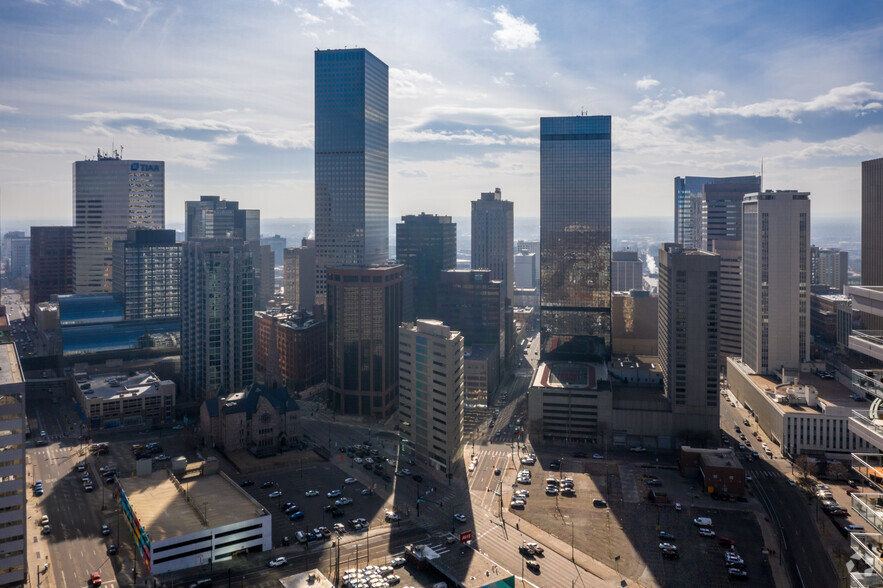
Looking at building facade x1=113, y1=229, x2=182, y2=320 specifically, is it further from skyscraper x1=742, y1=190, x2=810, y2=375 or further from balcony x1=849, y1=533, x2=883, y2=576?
balcony x1=849, y1=533, x2=883, y2=576

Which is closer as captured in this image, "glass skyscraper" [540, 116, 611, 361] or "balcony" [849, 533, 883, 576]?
"balcony" [849, 533, 883, 576]

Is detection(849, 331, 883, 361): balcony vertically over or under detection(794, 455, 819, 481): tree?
over

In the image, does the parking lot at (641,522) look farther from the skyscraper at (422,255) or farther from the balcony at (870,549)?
the skyscraper at (422,255)

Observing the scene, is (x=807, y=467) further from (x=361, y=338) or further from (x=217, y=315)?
(x=217, y=315)

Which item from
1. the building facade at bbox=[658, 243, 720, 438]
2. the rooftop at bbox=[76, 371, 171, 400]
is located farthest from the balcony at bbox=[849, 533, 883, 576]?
the rooftop at bbox=[76, 371, 171, 400]

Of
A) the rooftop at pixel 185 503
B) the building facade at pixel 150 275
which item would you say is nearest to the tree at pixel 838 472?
the rooftop at pixel 185 503

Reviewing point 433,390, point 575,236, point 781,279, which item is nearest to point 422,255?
point 575,236

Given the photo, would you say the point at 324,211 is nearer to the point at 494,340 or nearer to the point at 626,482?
the point at 494,340
